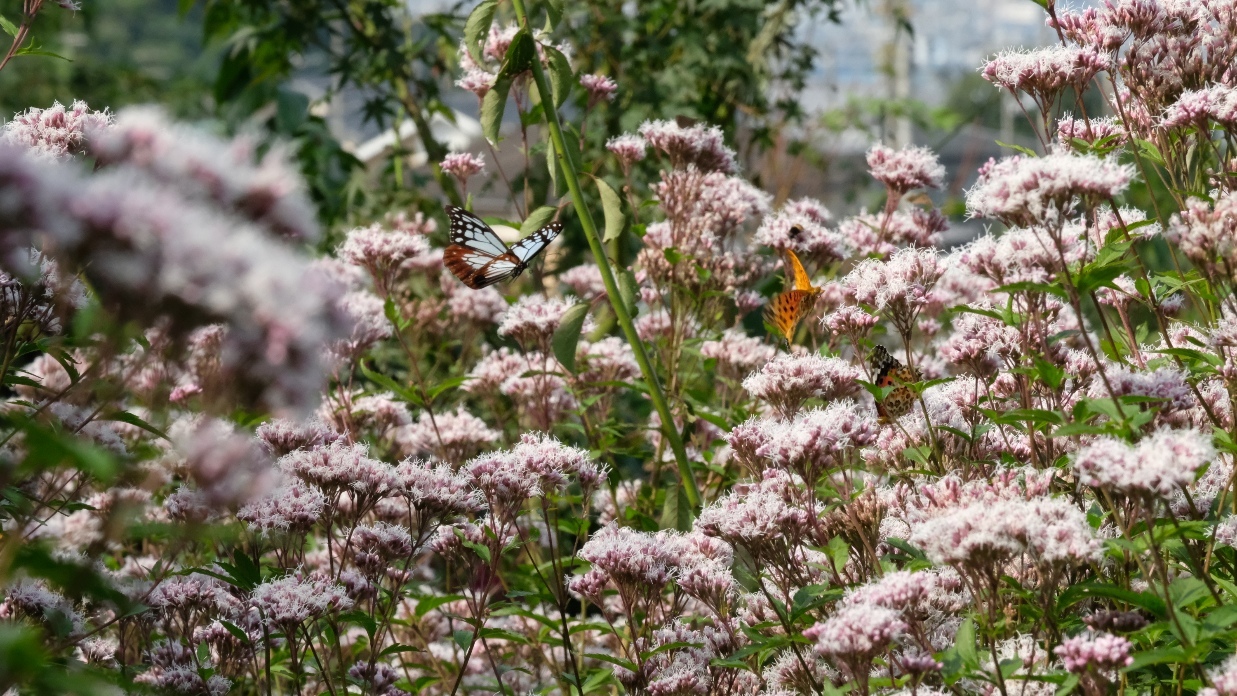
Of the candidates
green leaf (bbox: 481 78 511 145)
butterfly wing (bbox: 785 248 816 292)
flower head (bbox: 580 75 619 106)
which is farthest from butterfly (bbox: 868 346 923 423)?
flower head (bbox: 580 75 619 106)

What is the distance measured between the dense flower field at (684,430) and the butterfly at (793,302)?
2 cm

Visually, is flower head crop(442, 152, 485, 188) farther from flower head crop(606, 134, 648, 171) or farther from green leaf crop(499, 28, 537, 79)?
green leaf crop(499, 28, 537, 79)

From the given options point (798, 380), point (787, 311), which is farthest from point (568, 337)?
point (787, 311)

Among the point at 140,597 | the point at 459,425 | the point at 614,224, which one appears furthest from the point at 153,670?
the point at 614,224

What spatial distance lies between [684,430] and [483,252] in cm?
114

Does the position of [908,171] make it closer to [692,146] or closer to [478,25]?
[692,146]

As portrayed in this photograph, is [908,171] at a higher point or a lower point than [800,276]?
higher

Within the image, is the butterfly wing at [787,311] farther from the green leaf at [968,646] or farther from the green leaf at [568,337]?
the green leaf at [968,646]

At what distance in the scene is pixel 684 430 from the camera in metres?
3.53

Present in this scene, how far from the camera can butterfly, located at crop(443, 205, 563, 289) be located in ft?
13.4

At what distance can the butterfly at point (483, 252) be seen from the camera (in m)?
4.07

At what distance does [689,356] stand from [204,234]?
335 cm

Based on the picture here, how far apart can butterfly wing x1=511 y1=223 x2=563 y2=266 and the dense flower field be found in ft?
0.51

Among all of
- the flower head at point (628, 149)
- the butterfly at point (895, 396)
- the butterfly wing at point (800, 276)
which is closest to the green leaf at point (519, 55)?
the flower head at point (628, 149)
